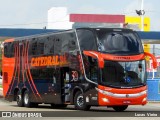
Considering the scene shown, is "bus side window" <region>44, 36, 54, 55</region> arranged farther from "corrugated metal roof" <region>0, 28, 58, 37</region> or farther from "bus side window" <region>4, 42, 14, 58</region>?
"corrugated metal roof" <region>0, 28, 58, 37</region>

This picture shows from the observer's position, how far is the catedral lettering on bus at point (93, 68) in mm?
22797

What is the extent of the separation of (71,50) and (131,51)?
2.76 m

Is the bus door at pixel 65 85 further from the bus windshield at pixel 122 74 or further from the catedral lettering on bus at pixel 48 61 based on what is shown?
the bus windshield at pixel 122 74

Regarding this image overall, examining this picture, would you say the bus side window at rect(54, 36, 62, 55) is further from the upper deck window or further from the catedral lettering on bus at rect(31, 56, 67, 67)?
the upper deck window

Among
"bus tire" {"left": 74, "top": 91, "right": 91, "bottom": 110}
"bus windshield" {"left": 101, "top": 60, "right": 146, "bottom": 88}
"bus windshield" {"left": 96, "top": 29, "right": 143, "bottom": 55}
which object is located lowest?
"bus tire" {"left": 74, "top": 91, "right": 91, "bottom": 110}

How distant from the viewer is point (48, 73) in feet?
85.4

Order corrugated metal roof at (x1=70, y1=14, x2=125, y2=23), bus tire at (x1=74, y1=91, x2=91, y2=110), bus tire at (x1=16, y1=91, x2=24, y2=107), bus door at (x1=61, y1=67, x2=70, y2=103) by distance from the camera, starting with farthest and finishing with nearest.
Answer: corrugated metal roof at (x1=70, y1=14, x2=125, y2=23), bus tire at (x1=16, y1=91, x2=24, y2=107), bus door at (x1=61, y1=67, x2=70, y2=103), bus tire at (x1=74, y1=91, x2=91, y2=110)

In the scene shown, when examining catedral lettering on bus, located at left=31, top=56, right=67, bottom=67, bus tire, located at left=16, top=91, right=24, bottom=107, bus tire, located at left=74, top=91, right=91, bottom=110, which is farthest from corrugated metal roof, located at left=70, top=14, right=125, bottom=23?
bus tire, located at left=74, top=91, right=91, bottom=110

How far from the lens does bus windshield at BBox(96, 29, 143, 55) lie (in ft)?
75.7

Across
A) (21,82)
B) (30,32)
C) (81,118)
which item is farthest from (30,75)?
(30,32)

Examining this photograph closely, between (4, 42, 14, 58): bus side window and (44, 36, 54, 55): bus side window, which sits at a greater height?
(44, 36, 54, 55): bus side window

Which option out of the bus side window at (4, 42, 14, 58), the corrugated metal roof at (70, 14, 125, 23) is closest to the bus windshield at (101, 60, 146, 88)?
the bus side window at (4, 42, 14, 58)

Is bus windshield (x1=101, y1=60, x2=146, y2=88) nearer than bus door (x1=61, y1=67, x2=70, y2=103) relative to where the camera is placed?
Yes

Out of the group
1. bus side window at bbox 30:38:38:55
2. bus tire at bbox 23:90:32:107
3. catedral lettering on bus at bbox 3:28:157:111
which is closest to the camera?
catedral lettering on bus at bbox 3:28:157:111
